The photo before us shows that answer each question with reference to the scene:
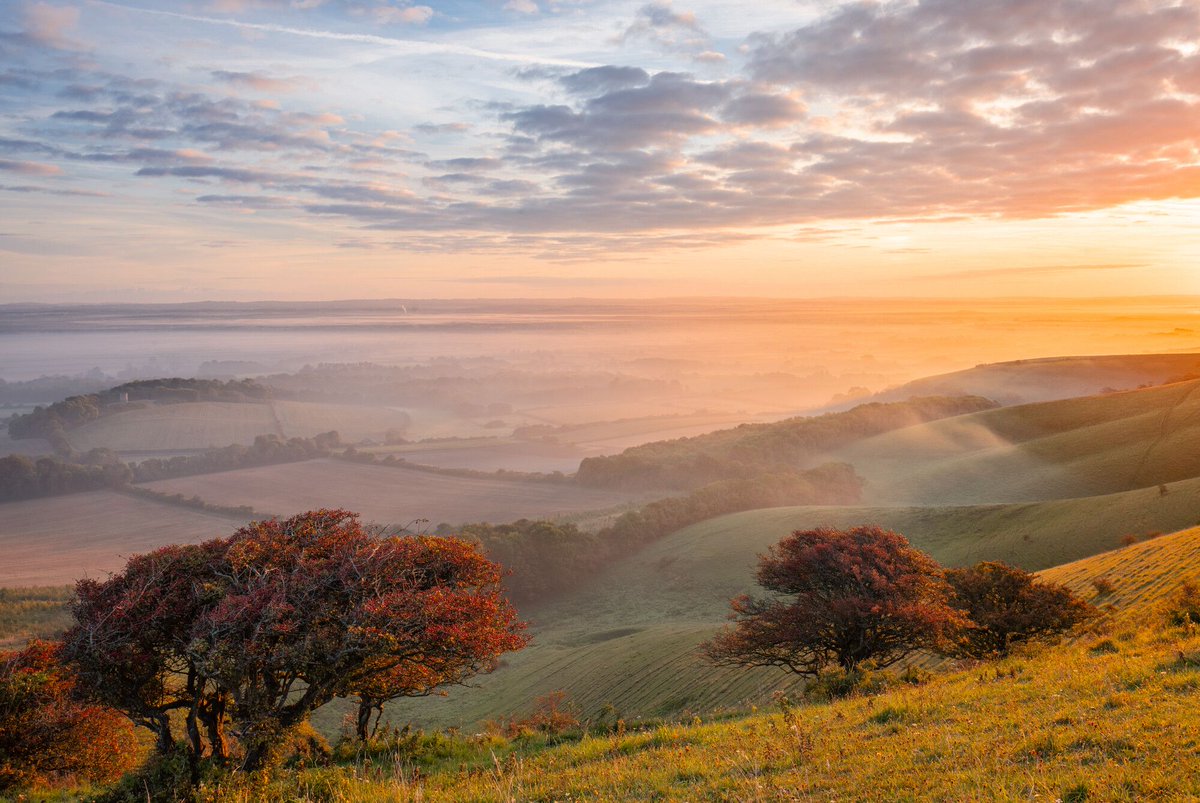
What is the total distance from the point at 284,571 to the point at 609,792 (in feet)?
26.6

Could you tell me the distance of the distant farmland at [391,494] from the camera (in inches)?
4272

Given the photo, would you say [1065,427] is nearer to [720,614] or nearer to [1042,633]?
[720,614]

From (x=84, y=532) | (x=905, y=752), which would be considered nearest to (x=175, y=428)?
(x=84, y=532)

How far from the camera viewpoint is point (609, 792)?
1030 centimetres

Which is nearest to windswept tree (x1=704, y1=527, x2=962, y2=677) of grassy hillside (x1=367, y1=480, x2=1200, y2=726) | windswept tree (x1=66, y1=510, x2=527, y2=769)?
grassy hillside (x1=367, y1=480, x2=1200, y2=726)

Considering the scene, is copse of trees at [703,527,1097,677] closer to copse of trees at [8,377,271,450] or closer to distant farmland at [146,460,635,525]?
distant farmland at [146,460,635,525]

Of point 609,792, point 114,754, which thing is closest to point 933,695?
point 609,792

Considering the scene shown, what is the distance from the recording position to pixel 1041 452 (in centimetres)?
9575

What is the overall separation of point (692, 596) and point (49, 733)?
5258 cm

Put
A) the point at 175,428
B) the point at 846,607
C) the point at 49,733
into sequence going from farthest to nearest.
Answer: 1. the point at 175,428
2. the point at 846,607
3. the point at 49,733

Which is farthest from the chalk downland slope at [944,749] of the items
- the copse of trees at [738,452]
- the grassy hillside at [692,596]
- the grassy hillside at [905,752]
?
the copse of trees at [738,452]

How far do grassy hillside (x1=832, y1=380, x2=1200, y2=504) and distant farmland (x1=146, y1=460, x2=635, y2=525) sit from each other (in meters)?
42.8

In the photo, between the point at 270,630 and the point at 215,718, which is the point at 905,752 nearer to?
the point at 270,630

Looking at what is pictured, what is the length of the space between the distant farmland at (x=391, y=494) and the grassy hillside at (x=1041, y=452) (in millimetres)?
42791
